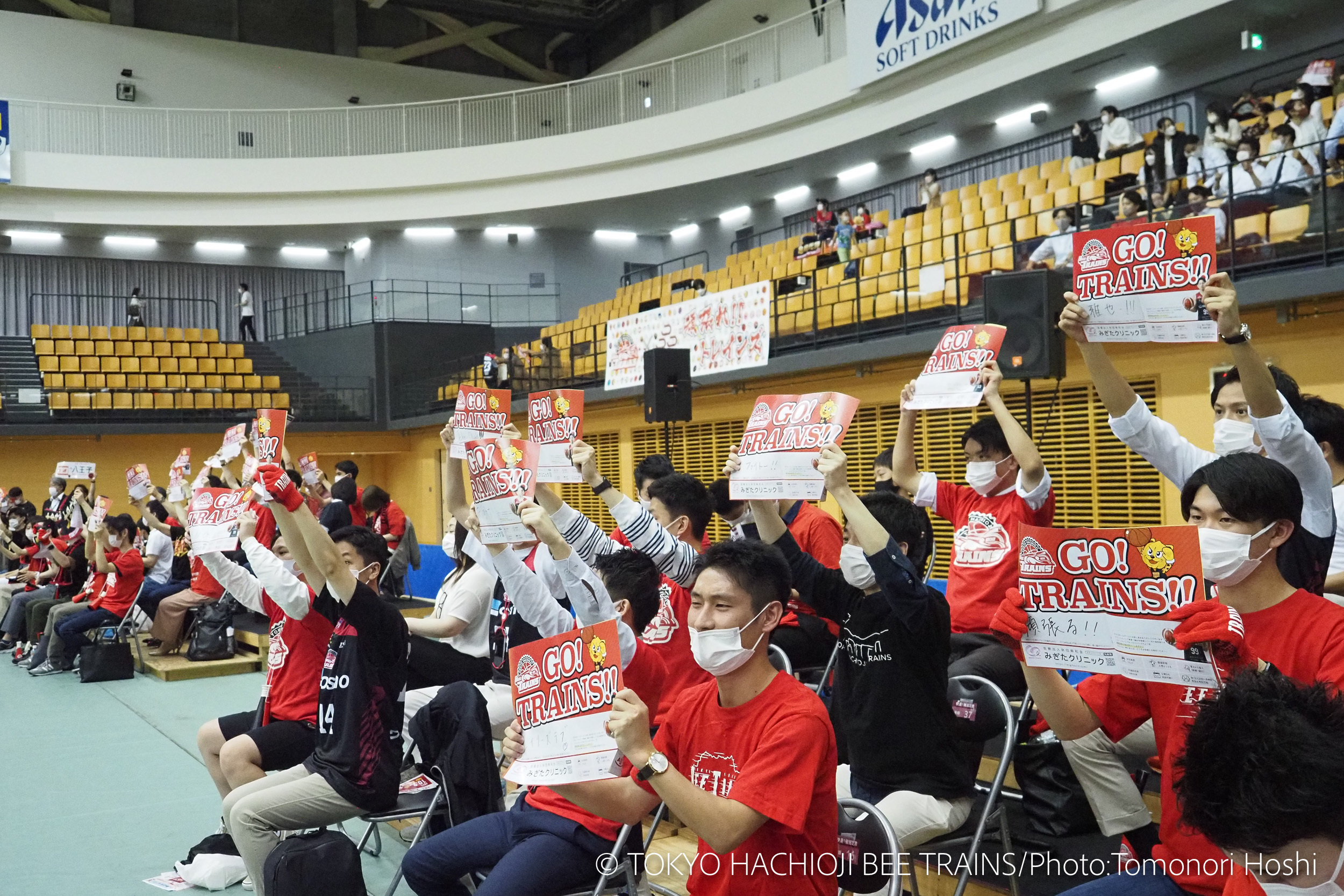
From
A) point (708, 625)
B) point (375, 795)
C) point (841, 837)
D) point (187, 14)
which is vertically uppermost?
point (187, 14)

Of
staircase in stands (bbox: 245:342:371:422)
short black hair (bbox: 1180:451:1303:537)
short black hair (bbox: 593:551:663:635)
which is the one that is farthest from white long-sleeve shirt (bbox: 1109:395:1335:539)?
staircase in stands (bbox: 245:342:371:422)

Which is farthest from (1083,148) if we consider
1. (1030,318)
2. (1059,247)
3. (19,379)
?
(19,379)

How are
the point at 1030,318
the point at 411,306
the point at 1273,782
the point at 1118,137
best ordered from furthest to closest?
the point at 411,306, the point at 1118,137, the point at 1030,318, the point at 1273,782

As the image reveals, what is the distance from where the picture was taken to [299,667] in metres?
4.46

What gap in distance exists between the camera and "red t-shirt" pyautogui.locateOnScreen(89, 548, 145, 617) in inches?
405

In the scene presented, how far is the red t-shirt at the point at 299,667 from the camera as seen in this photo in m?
4.43

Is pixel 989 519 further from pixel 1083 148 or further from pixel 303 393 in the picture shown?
pixel 303 393

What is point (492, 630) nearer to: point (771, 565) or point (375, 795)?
point (375, 795)

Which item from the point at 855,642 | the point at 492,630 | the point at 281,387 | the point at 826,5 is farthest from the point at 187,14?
the point at 855,642

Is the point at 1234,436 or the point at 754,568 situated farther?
the point at 1234,436

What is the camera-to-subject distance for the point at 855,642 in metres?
3.33

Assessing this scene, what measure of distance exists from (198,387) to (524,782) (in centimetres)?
1974

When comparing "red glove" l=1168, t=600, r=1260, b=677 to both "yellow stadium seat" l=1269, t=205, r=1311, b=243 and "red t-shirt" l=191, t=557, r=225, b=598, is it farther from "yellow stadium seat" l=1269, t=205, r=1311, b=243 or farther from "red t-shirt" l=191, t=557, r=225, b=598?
"red t-shirt" l=191, t=557, r=225, b=598

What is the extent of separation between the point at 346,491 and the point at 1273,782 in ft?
32.2
